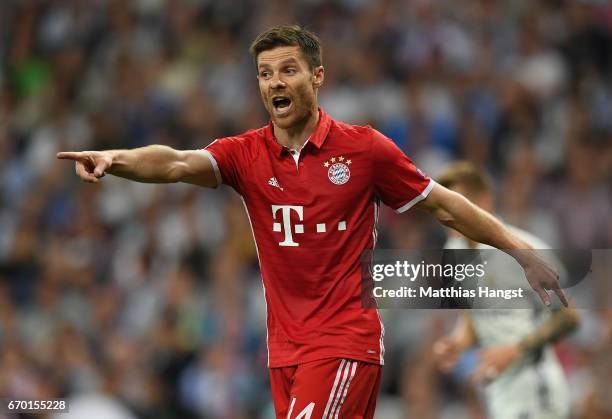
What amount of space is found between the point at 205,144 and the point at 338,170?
598 centimetres

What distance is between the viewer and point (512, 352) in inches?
257

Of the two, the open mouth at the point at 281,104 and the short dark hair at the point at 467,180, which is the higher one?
the open mouth at the point at 281,104

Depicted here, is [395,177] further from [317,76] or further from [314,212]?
[317,76]

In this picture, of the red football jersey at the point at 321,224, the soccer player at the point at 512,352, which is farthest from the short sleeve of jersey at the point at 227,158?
the soccer player at the point at 512,352

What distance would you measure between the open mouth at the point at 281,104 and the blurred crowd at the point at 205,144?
370 cm

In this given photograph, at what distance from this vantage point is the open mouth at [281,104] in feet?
15.5

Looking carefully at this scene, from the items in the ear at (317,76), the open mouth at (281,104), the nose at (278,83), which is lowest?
the open mouth at (281,104)

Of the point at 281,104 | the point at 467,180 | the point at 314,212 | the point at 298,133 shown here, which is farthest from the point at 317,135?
the point at 467,180

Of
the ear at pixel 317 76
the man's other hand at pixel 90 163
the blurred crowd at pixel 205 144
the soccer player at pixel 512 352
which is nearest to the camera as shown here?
the man's other hand at pixel 90 163

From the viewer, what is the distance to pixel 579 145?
30.7 ft

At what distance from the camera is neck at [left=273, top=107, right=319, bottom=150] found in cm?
481

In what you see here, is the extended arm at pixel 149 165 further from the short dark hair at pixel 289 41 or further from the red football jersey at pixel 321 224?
the short dark hair at pixel 289 41

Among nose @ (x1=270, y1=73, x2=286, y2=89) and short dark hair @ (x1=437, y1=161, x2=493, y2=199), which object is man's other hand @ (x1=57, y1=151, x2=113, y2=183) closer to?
nose @ (x1=270, y1=73, x2=286, y2=89)

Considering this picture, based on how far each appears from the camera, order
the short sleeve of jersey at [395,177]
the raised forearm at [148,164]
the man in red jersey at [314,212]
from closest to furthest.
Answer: the raised forearm at [148,164] → the man in red jersey at [314,212] → the short sleeve of jersey at [395,177]
